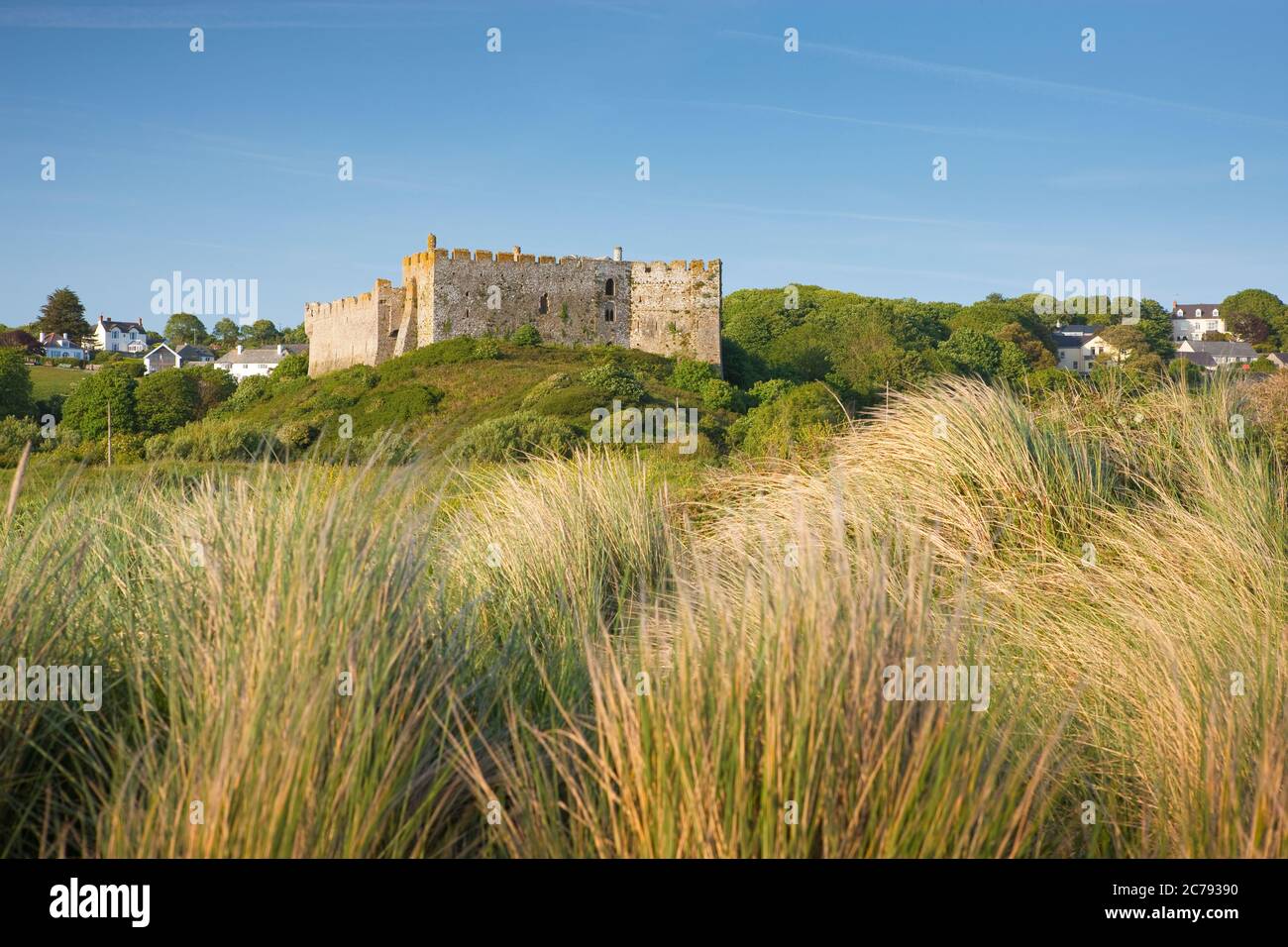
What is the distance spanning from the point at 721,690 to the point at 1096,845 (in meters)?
1.24

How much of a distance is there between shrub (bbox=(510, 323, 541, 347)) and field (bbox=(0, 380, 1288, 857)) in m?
43.7

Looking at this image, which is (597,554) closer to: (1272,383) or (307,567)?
(307,567)

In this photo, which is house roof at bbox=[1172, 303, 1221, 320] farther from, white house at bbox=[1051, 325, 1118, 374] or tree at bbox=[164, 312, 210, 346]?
tree at bbox=[164, 312, 210, 346]

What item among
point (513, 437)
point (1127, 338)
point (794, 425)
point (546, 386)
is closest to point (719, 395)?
point (546, 386)

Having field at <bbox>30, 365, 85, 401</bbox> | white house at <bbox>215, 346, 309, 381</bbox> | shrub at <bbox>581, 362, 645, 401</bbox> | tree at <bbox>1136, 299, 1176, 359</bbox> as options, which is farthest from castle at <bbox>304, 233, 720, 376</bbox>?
white house at <bbox>215, 346, 309, 381</bbox>

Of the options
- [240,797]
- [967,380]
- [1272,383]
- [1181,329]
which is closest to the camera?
[240,797]

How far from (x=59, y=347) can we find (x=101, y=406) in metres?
58.3

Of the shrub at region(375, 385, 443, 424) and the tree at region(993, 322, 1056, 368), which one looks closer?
the shrub at region(375, 385, 443, 424)

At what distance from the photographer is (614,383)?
37000 millimetres

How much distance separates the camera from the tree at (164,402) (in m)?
41.0

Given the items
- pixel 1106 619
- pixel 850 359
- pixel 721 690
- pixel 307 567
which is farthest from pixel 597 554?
pixel 850 359

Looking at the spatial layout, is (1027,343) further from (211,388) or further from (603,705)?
(603,705)

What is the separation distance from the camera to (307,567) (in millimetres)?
2768

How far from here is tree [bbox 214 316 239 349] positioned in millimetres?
117375
